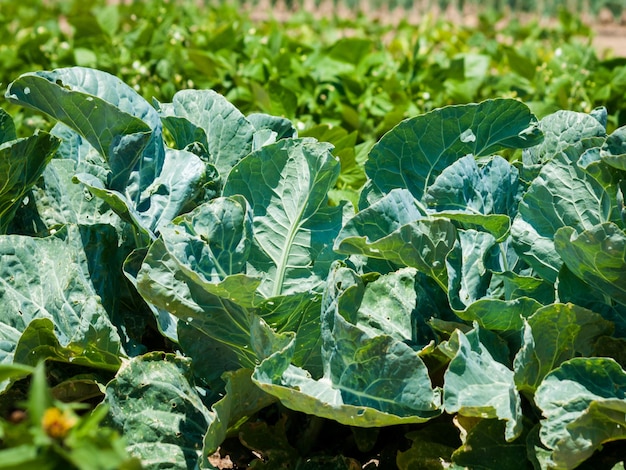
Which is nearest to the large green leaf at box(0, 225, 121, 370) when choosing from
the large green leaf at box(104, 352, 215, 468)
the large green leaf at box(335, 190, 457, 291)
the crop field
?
the crop field

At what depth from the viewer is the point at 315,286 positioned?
6.23ft

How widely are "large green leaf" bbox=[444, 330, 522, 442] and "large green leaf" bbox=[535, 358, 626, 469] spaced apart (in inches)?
2.1

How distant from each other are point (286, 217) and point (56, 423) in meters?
1.00

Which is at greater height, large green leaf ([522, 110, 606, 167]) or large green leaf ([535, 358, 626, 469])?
large green leaf ([522, 110, 606, 167])

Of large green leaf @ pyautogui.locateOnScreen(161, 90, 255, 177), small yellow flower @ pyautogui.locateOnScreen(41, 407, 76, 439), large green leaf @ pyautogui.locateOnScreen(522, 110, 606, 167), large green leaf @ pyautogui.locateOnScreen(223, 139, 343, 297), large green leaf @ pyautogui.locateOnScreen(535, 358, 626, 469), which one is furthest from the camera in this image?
large green leaf @ pyautogui.locateOnScreen(161, 90, 255, 177)

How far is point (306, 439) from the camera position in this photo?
6.12 feet

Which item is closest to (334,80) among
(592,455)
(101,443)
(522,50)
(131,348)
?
(522,50)

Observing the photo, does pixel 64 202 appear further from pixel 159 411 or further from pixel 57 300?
pixel 159 411

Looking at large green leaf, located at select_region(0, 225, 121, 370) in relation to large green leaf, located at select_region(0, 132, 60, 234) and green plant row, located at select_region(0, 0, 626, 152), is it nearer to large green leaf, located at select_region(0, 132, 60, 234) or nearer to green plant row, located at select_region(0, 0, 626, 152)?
large green leaf, located at select_region(0, 132, 60, 234)

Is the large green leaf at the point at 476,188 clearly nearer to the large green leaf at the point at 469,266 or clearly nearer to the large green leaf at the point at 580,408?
the large green leaf at the point at 469,266

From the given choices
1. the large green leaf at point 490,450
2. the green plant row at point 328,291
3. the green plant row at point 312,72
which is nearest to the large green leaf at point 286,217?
the green plant row at point 328,291

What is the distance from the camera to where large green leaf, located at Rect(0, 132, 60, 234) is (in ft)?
6.26

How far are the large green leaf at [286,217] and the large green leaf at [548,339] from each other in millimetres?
507

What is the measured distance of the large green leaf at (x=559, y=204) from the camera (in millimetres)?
1746
